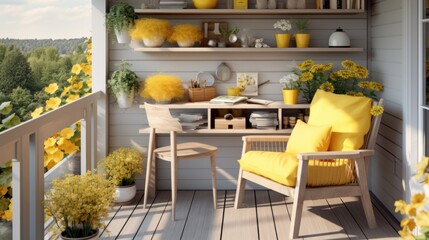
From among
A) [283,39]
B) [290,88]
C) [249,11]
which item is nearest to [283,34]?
[283,39]

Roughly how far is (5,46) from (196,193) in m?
2.27

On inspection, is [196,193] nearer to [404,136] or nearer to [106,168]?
[106,168]

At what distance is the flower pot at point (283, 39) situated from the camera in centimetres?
506

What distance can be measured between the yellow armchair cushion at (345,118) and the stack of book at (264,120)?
45cm

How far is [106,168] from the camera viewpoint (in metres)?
4.81

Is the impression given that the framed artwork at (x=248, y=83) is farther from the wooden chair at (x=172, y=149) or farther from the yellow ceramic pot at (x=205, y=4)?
the wooden chair at (x=172, y=149)

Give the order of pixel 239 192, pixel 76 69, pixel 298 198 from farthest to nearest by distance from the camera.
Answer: pixel 76 69
pixel 239 192
pixel 298 198

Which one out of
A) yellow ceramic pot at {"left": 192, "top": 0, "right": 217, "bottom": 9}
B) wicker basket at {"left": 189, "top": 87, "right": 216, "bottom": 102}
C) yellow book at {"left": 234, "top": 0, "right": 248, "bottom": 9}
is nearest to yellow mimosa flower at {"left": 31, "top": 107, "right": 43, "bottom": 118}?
wicker basket at {"left": 189, "top": 87, "right": 216, "bottom": 102}

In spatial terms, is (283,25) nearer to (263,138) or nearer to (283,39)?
(283,39)

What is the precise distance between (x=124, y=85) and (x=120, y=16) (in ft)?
1.98

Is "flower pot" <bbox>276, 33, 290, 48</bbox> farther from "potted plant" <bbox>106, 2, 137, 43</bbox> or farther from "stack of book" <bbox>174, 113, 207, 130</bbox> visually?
"potted plant" <bbox>106, 2, 137, 43</bbox>

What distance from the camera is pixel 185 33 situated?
5016 mm

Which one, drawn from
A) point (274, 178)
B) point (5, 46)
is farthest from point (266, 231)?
point (5, 46)

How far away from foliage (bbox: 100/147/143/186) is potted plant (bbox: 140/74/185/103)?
544 mm
